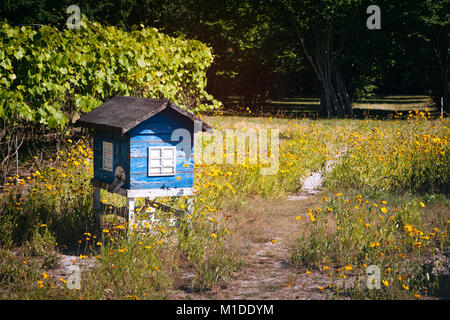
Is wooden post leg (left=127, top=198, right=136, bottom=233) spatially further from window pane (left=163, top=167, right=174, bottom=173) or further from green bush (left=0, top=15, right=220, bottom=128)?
green bush (left=0, top=15, right=220, bottom=128)

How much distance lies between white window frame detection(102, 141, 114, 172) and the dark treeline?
16455 mm

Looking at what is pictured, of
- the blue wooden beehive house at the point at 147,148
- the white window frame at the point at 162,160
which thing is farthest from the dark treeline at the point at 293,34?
the white window frame at the point at 162,160

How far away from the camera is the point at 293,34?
26.6 m

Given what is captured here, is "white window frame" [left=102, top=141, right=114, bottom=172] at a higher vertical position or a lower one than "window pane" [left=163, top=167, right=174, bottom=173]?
higher

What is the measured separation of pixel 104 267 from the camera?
522 cm

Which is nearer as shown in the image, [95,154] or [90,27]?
[95,154]

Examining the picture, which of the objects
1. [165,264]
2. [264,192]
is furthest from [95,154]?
[264,192]

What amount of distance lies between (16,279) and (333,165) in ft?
23.0

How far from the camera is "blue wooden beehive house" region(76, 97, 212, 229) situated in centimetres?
595

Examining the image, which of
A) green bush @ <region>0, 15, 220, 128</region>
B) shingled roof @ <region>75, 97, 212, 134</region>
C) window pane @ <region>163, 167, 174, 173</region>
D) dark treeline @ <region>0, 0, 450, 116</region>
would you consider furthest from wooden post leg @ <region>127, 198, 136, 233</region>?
dark treeline @ <region>0, 0, 450, 116</region>

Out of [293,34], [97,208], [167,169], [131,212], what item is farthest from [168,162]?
[293,34]

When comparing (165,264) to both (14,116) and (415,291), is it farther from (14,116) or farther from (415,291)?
(14,116)

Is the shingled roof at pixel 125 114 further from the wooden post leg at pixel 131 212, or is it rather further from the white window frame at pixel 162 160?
the wooden post leg at pixel 131 212

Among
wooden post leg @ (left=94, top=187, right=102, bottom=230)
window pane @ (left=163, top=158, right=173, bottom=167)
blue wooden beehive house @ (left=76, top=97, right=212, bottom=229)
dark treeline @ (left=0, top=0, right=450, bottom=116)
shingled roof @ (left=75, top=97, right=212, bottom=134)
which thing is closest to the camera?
shingled roof @ (left=75, top=97, right=212, bottom=134)
